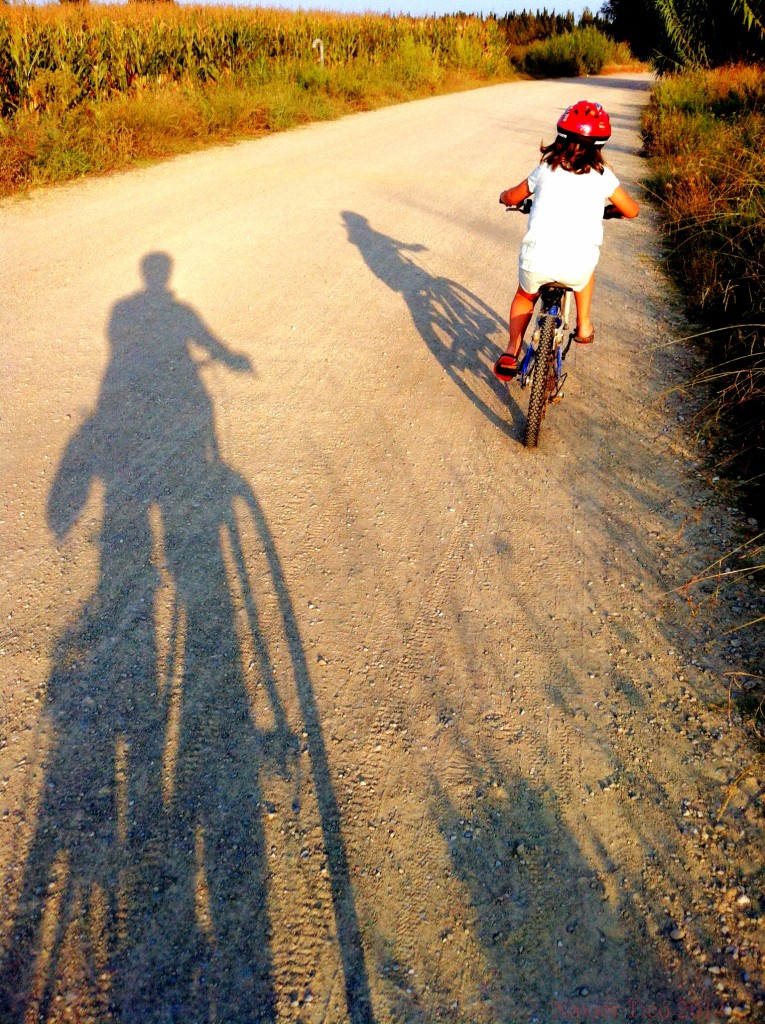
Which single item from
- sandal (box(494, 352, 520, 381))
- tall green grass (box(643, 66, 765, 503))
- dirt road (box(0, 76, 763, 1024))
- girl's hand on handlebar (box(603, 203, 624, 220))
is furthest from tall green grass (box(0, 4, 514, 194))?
girl's hand on handlebar (box(603, 203, 624, 220))

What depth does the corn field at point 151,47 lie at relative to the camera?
1109 cm

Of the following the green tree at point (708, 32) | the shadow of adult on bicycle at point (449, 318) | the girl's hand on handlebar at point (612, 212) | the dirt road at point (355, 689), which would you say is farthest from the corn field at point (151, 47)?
the girl's hand on handlebar at point (612, 212)

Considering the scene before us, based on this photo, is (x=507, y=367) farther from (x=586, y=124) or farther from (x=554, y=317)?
(x=586, y=124)

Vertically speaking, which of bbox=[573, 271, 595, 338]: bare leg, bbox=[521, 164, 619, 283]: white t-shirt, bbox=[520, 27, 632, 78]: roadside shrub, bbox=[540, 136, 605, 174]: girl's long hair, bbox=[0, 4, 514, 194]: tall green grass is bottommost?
bbox=[573, 271, 595, 338]: bare leg

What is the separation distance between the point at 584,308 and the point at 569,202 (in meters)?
0.70

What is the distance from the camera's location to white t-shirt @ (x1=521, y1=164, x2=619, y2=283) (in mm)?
4145

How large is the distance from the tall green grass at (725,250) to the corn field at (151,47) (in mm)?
8984

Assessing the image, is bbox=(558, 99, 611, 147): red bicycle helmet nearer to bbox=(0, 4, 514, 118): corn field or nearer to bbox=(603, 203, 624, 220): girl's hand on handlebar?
bbox=(603, 203, 624, 220): girl's hand on handlebar

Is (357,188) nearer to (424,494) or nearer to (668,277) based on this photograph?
(668,277)

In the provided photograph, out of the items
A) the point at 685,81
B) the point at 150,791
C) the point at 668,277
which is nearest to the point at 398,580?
the point at 150,791

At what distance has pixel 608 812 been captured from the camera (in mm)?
2555

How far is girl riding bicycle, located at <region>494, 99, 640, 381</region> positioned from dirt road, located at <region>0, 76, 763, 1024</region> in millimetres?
1033

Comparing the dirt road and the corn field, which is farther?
the corn field

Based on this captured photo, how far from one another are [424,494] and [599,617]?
1.27 metres
